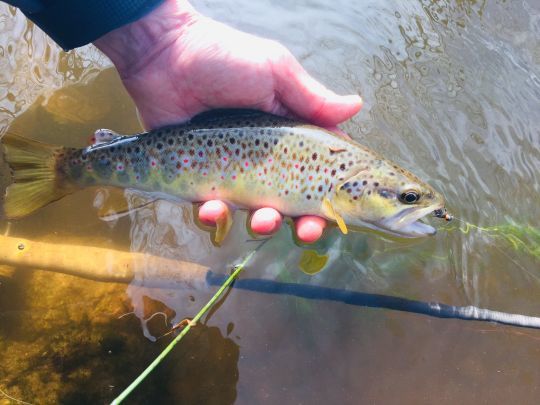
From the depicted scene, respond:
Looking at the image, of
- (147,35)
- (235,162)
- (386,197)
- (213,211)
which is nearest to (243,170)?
(235,162)

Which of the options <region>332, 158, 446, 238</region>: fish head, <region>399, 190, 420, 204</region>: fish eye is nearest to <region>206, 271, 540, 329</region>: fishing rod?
<region>332, 158, 446, 238</region>: fish head

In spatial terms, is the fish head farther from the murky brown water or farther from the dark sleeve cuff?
the dark sleeve cuff

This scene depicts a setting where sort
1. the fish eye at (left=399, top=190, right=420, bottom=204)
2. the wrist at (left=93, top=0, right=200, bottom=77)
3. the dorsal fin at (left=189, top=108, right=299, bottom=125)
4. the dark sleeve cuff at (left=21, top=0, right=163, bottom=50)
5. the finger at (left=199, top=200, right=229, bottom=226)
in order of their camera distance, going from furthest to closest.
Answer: the wrist at (left=93, top=0, right=200, bottom=77) < the dorsal fin at (left=189, top=108, right=299, bottom=125) < the finger at (left=199, top=200, right=229, bottom=226) < the fish eye at (left=399, top=190, right=420, bottom=204) < the dark sleeve cuff at (left=21, top=0, right=163, bottom=50)

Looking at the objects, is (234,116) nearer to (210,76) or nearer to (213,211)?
(210,76)

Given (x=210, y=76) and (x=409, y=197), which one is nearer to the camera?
(x=409, y=197)

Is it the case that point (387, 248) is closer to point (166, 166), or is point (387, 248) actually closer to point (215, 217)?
point (215, 217)

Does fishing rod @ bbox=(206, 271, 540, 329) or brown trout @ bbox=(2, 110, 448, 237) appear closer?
brown trout @ bbox=(2, 110, 448, 237)

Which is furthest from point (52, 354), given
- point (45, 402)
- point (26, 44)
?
point (26, 44)
